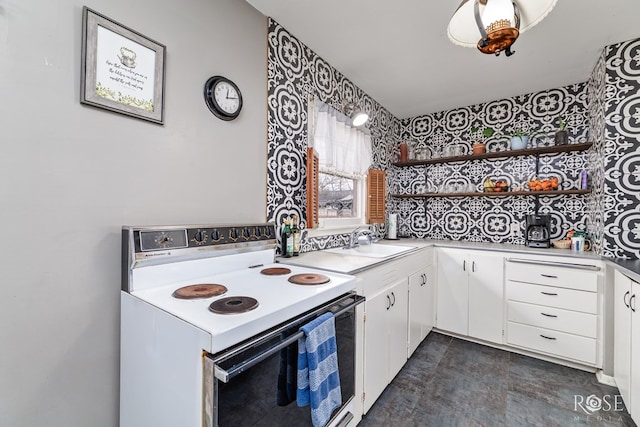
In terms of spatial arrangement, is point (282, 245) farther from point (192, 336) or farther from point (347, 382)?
point (192, 336)

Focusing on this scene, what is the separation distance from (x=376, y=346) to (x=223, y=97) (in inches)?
66.8

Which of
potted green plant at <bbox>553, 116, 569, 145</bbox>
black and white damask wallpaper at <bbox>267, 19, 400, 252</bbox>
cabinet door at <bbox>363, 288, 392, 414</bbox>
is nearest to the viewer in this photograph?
cabinet door at <bbox>363, 288, 392, 414</bbox>

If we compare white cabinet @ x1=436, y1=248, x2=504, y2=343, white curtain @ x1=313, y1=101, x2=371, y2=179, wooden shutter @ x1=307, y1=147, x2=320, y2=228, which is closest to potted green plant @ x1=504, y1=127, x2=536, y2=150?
white cabinet @ x1=436, y1=248, x2=504, y2=343

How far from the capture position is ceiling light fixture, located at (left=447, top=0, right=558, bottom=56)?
1137 millimetres

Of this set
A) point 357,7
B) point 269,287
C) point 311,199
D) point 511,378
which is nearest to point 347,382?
point 269,287

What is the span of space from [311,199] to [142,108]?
1.13 meters

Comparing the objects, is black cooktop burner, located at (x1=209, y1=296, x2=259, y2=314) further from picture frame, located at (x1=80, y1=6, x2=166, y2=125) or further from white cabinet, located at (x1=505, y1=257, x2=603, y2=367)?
white cabinet, located at (x1=505, y1=257, x2=603, y2=367)

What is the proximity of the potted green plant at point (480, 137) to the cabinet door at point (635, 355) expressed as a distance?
175 cm

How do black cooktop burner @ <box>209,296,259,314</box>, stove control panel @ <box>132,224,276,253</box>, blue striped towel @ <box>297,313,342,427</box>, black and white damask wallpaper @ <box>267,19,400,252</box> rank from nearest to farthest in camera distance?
black cooktop burner @ <box>209,296,259,314</box>, blue striped towel @ <box>297,313,342,427</box>, stove control panel @ <box>132,224,276,253</box>, black and white damask wallpaper @ <box>267,19,400,252</box>

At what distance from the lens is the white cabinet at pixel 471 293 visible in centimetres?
246

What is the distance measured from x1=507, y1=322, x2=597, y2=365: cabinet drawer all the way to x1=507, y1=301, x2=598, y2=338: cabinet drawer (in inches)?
1.5

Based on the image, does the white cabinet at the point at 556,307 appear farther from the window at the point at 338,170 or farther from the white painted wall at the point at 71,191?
the white painted wall at the point at 71,191

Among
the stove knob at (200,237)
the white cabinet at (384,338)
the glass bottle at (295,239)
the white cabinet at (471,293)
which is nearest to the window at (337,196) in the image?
the glass bottle at (295,239)

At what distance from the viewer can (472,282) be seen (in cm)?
257
